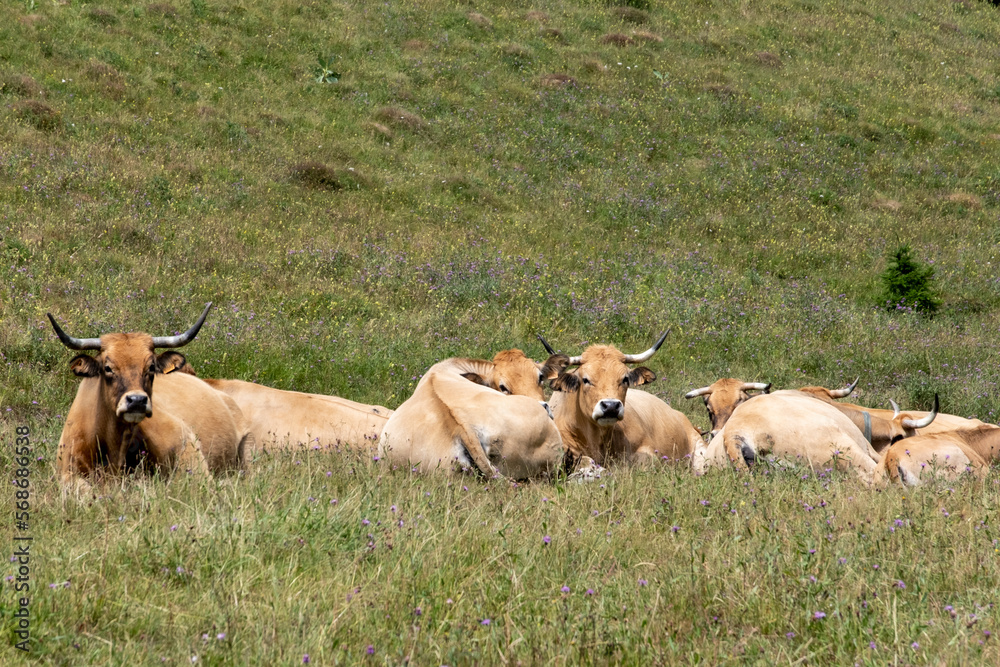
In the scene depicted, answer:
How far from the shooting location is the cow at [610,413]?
9711mm

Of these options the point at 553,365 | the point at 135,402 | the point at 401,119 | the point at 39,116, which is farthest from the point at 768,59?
the point at 135,402

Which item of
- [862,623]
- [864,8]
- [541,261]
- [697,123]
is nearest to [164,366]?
[862,623]

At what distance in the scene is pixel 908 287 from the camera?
18609 mm

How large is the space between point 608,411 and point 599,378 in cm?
71

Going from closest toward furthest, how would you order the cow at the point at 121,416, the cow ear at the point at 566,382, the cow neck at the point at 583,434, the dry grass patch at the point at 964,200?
the cow at the point at 121,416 < the cow ear at the point at 566,382 < the cow neck at the point at 583,434 < the dry grass patch at the point at 964,200

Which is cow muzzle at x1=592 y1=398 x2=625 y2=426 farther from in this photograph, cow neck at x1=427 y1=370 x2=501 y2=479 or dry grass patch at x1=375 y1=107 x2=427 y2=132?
dry grass patch at x1=375 y1=107 x2=427 y2=132

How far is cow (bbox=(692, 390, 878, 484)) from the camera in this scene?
886cm

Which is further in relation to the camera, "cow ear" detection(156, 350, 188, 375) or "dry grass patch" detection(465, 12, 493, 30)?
"dry grass patch" detection(465, 12, 493, 30)

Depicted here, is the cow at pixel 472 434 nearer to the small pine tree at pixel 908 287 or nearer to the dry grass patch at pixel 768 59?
the small pine tree at pixel 908 287

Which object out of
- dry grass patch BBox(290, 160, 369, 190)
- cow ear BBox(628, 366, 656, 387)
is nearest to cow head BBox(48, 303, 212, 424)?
cow ear BBox(628, 366, 656, 387)

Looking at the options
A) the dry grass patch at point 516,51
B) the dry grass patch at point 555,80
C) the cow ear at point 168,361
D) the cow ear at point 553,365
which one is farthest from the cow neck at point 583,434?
the dry grass patch at point 516,51

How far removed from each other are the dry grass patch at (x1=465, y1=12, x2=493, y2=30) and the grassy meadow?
15.4 inches

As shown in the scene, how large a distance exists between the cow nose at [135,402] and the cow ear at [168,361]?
756mm

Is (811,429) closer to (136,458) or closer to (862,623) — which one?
(862,623)
